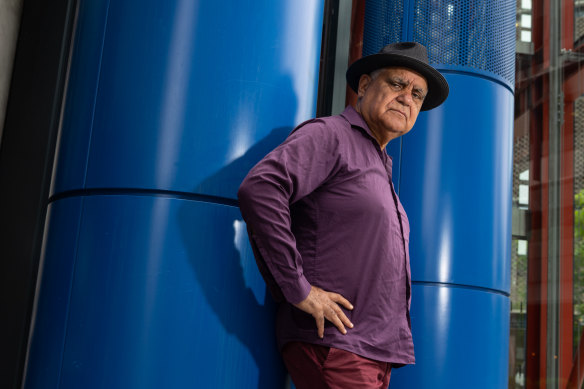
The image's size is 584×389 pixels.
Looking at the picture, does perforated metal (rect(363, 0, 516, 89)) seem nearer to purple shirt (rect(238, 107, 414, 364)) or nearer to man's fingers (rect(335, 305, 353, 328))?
purple shirt (rect(238, 107, 414, 364))

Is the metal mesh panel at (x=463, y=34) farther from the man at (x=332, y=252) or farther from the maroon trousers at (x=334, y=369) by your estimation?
the maroon trousers at (x=334, y=369)

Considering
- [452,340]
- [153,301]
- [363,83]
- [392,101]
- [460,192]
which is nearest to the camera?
[153,301]

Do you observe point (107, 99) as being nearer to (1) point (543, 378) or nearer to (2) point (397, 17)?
(2) point (397, 17)

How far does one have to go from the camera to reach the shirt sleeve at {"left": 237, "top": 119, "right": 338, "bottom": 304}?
1.71m

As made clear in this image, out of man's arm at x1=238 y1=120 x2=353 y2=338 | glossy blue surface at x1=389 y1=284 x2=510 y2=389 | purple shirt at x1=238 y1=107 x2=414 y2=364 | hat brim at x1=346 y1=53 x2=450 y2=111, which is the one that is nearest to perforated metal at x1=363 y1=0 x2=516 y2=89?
hat brim at x1=346 y1=53 x2=450 y2=111

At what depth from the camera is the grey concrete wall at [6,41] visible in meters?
3.08

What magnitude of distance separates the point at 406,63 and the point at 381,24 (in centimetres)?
116

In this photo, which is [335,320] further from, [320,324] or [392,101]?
[392,101]

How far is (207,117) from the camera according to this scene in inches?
77.2

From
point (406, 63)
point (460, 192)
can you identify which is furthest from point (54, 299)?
point (460, 192)

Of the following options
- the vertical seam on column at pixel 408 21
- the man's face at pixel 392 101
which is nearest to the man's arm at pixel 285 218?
the man's face at pixel 392 101

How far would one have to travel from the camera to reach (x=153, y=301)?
1.82 meters

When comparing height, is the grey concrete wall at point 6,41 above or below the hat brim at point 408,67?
above

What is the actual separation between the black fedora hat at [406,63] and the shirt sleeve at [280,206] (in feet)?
1.78
